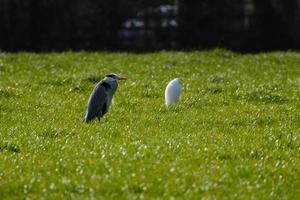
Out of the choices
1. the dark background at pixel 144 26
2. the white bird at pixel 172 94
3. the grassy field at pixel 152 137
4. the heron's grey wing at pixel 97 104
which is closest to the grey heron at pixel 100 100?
the heron's grey wing at pixel 97 104

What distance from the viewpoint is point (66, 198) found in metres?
9.41

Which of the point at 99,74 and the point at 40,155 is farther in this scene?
the point at 99,74

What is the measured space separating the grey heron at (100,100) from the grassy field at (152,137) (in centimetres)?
27

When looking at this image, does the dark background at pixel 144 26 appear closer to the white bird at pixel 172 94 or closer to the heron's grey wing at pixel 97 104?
the white bird at pixel 172 94

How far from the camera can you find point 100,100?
14945 mm

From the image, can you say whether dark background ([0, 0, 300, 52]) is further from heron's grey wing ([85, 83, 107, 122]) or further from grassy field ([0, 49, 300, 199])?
heron's grey wing ([85, 83, 107, 122])

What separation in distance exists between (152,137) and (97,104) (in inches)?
90.0

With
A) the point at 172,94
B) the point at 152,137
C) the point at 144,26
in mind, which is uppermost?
the point at 152,137

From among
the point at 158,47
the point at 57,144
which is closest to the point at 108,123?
the point at 57,144

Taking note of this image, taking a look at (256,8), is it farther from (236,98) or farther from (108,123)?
(108,123)

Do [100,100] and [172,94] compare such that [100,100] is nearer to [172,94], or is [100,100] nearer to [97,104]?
[97,104]

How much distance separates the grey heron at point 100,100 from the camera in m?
14.7

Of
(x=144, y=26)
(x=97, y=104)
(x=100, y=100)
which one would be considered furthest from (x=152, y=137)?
(x=144, y=26)

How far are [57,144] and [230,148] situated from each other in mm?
2845
